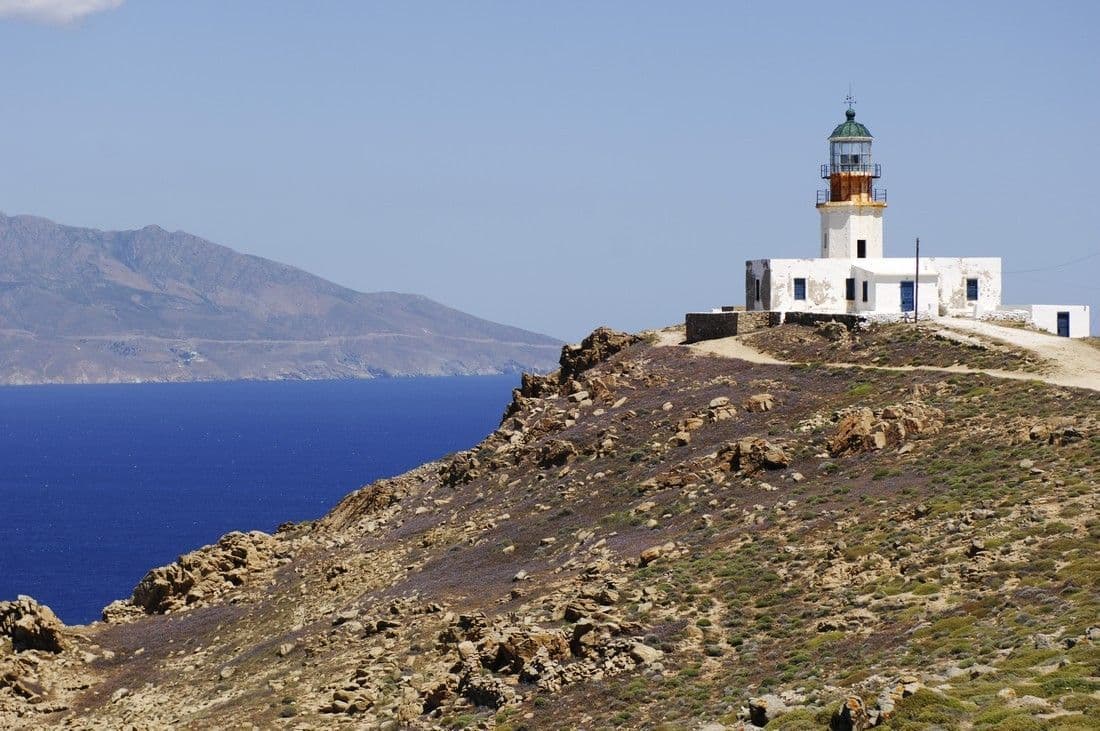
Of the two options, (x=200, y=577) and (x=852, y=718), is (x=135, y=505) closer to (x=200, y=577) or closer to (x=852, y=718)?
(x=200, y=577)

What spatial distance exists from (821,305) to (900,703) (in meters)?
43.1

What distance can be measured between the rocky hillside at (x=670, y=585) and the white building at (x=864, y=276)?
802cm

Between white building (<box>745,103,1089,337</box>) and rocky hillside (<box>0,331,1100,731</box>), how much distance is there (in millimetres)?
8024

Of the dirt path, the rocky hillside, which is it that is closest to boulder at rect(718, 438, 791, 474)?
the rocky hillside

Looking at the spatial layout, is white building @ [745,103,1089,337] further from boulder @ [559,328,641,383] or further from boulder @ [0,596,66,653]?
boulder @ [0,596,66,653]

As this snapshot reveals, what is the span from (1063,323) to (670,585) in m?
30.0

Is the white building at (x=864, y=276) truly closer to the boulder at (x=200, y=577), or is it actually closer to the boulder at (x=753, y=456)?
the boulder at (x=753, y=456)

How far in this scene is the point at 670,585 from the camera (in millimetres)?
36969

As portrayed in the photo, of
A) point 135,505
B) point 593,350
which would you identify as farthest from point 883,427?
point 135,505

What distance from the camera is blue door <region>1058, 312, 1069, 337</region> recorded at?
2389 inches

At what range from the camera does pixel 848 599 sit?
32812 mm

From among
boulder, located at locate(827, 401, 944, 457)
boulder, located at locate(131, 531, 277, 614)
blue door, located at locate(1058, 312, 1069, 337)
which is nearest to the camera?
boulder, located at locate(827, 401, 944, 457)

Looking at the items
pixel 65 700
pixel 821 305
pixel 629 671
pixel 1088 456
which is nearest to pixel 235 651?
pixel 65 700

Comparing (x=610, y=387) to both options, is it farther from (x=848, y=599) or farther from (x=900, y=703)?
(x=900, y=703)
